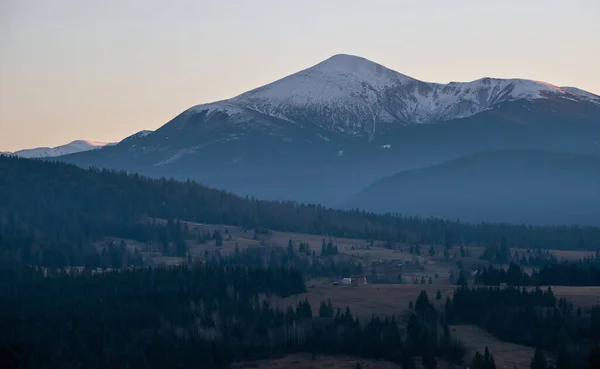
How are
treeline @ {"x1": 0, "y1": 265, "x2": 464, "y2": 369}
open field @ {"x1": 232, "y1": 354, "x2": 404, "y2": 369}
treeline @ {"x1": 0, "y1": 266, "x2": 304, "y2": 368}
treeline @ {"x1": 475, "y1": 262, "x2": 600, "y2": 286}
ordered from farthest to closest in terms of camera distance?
treeline @ {"x1": 475, "y1": 262, "x2": 600, "y2": 286} → treeline @ {"x1": 0, "y1": 265, "x2": 464, "y2": 369} → treeline @ {"x1": 0, "y1": 266, "x2": 304, "y2": 368} → open field @ {"x1": 232, "y1": 354, "x2": 404, "y2": 369}

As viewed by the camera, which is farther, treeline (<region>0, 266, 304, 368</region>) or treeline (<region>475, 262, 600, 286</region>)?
treeline (<region>475, 262, 600, 286</region>)

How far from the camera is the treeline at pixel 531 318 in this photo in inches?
4663

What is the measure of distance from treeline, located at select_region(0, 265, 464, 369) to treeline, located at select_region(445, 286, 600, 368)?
439cm

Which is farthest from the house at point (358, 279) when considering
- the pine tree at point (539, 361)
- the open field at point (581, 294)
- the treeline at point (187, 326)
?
the pine tree at point (539, 361)

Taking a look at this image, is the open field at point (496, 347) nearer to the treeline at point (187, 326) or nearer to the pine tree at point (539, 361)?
the pine tree at point (539, 361)

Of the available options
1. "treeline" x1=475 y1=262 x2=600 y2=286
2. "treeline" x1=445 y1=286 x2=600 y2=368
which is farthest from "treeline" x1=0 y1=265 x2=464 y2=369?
"treeline" x1=475 y1=262 x2=600 y2=286

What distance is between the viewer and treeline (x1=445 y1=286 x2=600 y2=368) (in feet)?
389

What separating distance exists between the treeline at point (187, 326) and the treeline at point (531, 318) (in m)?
4.39

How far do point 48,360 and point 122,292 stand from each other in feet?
116

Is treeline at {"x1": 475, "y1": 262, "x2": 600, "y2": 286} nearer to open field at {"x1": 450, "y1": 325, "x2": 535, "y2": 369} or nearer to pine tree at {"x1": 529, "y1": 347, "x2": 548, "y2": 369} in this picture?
open field at {"x1": 450, "y1": 325, "x2": 535, "y2": 369}

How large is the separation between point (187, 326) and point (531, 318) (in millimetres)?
34055

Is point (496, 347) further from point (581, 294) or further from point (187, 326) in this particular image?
point (187, 326)

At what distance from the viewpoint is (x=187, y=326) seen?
429 ft

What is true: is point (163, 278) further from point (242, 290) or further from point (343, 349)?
point (343, 349)
